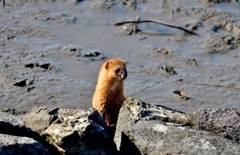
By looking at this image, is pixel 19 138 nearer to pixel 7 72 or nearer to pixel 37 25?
pixel 7 72

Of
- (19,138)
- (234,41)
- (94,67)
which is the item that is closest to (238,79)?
(234,41)

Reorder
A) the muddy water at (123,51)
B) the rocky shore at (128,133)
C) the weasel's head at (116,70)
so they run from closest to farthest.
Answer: the rocky shore at (128,133)
the weasel's head at (116,70)
the muddy water at (123,51)

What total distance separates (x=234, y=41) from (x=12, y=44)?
365 cm

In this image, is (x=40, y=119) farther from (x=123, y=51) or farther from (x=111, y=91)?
(x=123, y=51)

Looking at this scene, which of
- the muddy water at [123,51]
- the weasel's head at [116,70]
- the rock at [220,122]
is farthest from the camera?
the muddy water at [123,51]

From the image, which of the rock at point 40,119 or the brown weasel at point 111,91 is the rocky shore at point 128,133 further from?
the brown weasel at point 111,91

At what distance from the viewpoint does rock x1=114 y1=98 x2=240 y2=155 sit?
22.2 feet

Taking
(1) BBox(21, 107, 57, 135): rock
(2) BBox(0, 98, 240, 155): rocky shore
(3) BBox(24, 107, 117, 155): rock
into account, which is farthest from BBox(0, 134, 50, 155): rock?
(1) BBox(21, 107, 57, 135): rock

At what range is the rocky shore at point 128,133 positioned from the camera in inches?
265

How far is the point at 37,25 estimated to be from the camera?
11641 mm

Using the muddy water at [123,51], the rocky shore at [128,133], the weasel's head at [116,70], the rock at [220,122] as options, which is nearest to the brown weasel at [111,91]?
the weasel's head at [116,70]

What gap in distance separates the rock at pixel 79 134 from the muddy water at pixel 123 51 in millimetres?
2506

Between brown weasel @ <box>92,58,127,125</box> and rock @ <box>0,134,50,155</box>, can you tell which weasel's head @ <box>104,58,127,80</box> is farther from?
rock @ <box>0,134,50,155</box>

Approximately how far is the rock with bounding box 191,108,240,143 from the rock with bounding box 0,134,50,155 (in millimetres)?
1712
